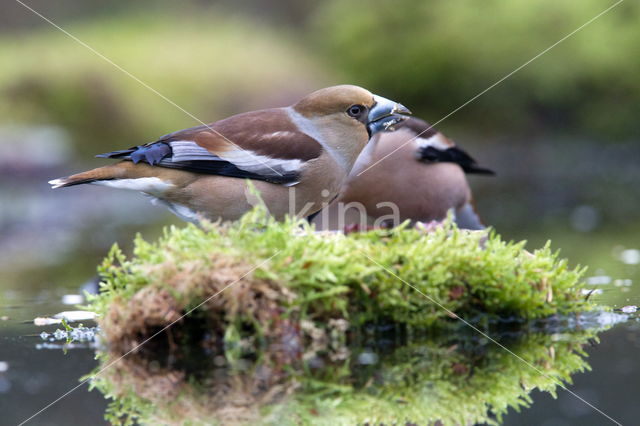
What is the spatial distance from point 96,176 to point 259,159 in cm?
106

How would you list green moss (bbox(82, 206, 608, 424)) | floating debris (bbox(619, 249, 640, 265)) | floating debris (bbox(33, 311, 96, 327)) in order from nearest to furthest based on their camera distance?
green moss (bbox(82, 206, 608, 424)) < floating debris (bbox(33, 311, 96, 327)) < floating debris (bbox(619, 249, 640, 265))

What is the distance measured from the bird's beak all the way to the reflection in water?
6.47 feet

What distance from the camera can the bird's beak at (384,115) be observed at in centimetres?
581

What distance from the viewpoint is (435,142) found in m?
8.20

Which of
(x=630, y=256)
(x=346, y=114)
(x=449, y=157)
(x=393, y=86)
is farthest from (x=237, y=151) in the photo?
(x=393, y=86)

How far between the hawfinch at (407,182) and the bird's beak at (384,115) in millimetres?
1695

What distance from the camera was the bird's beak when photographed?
5812 mm

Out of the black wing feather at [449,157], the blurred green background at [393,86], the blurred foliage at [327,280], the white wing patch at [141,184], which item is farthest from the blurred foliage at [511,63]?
the blurred foliage at [327,280]

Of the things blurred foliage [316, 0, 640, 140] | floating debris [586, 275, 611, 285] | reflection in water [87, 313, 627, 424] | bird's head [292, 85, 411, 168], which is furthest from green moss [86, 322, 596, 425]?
blurred foliage [316, 0, 640, 140]

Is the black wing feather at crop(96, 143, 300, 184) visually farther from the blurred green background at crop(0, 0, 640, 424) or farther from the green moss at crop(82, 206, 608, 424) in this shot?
the blurred green background at crop(0, 0, 640, 424)

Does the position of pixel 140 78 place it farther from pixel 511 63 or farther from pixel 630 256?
pixel 630 256

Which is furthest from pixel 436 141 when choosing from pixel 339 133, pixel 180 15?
pixel 180 15

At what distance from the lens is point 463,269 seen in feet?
14.5

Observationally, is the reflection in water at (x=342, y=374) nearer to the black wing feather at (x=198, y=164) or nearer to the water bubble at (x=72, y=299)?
the black wing feather at (x=198, y=164)
